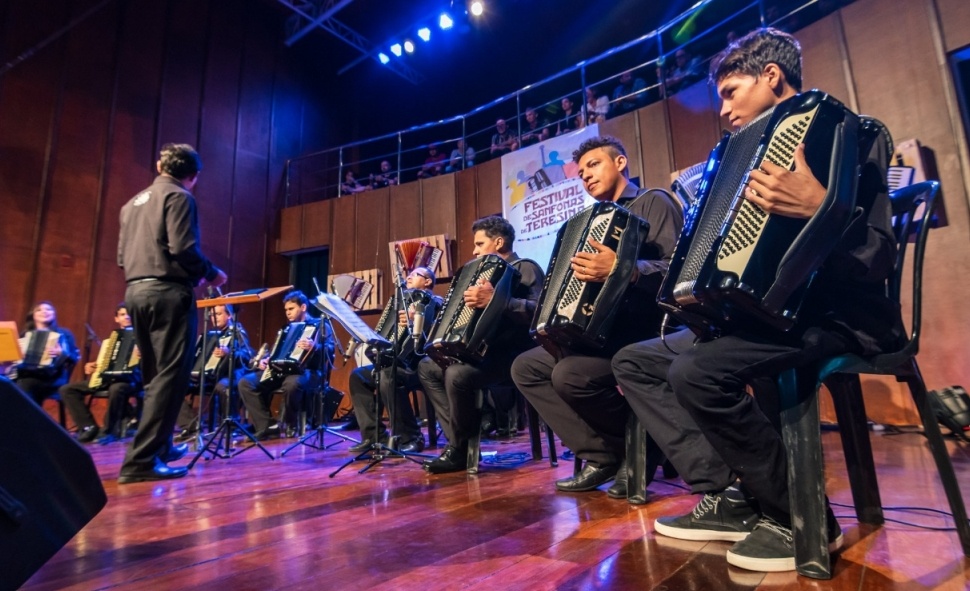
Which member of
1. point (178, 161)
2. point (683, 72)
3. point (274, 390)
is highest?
point (683, 72)

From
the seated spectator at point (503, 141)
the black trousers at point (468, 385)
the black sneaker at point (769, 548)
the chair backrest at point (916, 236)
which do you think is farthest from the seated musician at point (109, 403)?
the chair backrest at point (916, 236)

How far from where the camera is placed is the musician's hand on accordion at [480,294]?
2.61 meters

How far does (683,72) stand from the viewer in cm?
545

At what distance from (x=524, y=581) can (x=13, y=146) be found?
7.85m

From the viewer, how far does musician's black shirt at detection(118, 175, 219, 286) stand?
9.14 feet

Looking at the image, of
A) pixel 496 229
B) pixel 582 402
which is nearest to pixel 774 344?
pixel 582 402

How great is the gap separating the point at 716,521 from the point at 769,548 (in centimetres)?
23

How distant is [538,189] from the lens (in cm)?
615

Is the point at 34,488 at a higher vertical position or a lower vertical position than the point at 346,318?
lower

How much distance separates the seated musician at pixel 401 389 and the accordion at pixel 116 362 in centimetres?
279

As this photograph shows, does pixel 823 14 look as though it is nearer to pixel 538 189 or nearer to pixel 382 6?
pixel 538 189

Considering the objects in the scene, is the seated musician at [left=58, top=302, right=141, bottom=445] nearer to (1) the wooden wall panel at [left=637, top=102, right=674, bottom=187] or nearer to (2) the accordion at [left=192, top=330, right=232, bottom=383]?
(2) the accordion at [left=192, top=330, right=232, bottom=383]

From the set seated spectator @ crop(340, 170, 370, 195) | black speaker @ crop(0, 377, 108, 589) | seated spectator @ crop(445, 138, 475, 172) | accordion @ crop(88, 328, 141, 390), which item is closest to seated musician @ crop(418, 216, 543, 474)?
black speaker @ crop(0, 377, 108, 589)

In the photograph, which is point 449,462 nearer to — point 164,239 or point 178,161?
point 164,239
